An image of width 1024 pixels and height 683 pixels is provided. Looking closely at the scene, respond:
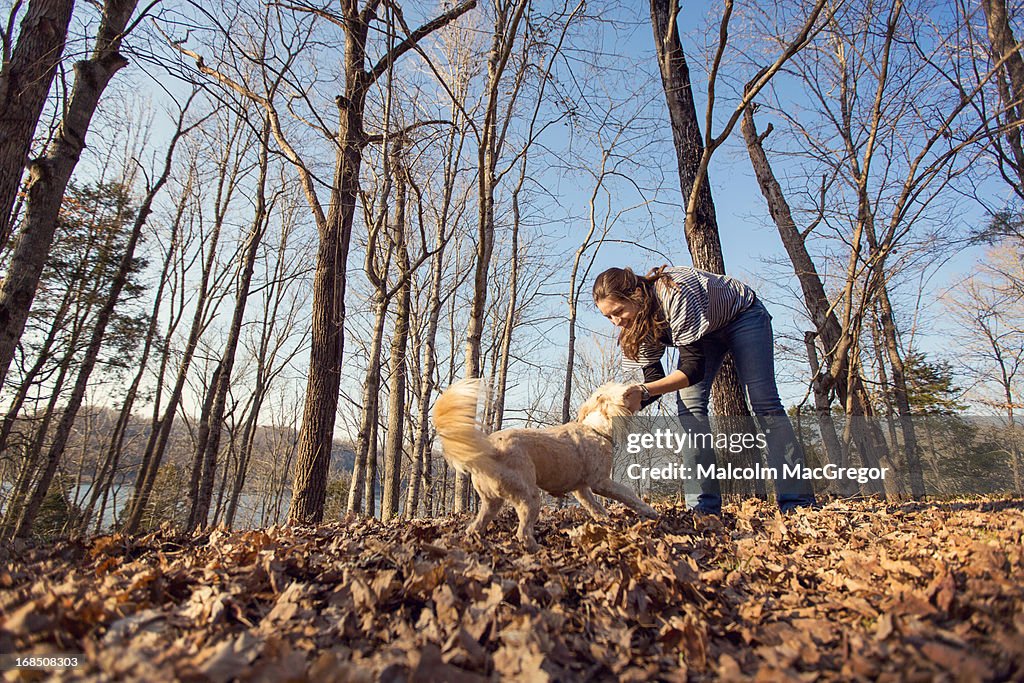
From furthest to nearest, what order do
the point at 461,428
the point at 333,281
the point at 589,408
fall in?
the point at 333,281 < the point at 589,408 < the point at 461,428

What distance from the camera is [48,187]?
462 centimetres

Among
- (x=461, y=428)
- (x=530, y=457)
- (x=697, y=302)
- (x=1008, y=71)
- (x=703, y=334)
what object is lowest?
(x=530, y=457)

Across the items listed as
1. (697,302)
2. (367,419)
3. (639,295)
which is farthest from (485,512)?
(367,419)

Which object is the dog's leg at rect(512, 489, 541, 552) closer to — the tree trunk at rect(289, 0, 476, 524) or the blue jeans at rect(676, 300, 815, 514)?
the blue jeans at rect(676, 300, 815, 514)

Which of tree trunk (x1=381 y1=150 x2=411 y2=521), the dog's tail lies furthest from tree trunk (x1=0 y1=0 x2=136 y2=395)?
the dog's tail

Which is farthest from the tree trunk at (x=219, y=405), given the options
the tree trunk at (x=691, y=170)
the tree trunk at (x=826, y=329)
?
the tree trunk at (x=826, y=329)

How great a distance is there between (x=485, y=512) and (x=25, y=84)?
5273 millimetres

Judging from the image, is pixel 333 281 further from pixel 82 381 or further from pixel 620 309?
pixel 82 381

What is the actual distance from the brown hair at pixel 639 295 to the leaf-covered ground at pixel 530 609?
1649mm

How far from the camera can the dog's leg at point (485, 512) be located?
11.2 ft

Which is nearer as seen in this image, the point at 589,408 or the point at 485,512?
the point at 485,512

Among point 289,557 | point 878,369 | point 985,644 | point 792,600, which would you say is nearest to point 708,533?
point 792,600

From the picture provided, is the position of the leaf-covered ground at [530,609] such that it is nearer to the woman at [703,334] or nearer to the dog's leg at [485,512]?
the dog's leg at [485,512]

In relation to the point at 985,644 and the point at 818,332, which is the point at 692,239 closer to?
the point at 818,332
